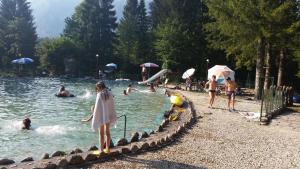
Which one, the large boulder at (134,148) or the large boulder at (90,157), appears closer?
the large boulder at (90,157)

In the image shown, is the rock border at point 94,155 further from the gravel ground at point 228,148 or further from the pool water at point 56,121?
the pool water at point 56,121

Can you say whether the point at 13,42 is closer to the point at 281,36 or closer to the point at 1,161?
the point at 281,36

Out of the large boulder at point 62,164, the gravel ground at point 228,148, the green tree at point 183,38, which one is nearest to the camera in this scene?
the large boulder at point 62,164

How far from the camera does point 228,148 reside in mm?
11805

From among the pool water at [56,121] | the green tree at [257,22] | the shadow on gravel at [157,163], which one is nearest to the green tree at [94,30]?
the pool water at [56,121]

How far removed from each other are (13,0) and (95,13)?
548 inches

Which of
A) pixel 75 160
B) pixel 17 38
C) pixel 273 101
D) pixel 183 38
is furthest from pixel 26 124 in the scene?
pixel 17 38

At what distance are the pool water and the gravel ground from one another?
316 centimetres

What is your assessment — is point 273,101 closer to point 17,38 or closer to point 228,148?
point 228,148

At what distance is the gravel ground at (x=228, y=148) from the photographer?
9.76m

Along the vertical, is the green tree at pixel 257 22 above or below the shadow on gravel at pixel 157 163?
above

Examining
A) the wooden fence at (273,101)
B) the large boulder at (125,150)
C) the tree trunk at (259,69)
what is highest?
the tree trunk at (259,69)

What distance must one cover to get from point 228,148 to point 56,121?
9665 mm

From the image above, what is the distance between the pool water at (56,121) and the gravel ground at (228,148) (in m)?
3.16
